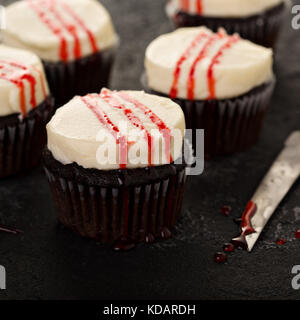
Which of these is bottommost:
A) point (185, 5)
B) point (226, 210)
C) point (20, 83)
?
point (226, 210)

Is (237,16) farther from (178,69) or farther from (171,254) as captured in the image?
(171,254)

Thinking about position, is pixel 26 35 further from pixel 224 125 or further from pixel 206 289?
pixel 206 289

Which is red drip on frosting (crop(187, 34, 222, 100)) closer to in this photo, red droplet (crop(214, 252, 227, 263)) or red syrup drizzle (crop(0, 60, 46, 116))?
red syrup drizzle (crop(0, 60, 46, 116))

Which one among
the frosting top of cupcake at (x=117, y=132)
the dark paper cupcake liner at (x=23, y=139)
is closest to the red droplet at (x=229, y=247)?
the frosting top of cupcake at (x=117, y=132)

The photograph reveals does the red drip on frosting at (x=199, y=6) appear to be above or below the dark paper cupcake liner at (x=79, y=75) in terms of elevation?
above

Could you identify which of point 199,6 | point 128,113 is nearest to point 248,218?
point 128,113

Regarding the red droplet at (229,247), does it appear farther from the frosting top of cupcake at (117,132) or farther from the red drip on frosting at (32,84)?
the red drip on frosting at (32,84)
